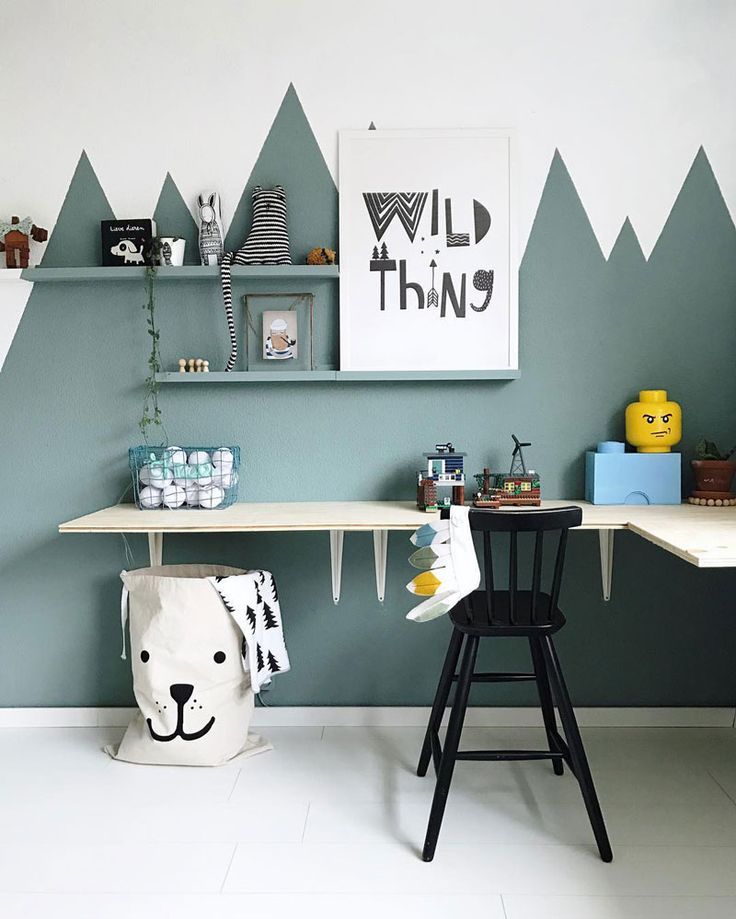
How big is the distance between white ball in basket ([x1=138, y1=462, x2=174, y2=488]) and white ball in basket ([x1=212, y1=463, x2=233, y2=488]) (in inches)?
5.5

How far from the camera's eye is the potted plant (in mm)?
2713

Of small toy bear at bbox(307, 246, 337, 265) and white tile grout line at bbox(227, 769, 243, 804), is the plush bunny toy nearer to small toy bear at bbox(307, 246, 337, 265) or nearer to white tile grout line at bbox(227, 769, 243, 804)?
small toy bear at bbox(307, 246, 337, 265)

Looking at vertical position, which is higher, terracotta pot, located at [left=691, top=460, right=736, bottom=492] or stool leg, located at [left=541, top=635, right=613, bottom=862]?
terracotta pot, located at [left=691, top=460, right=736, bottom=492]

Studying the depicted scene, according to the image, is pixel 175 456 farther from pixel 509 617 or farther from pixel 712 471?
pixel 712 471

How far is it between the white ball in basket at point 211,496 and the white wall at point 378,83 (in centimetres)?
94

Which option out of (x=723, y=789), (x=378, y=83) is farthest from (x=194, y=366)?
(x=723, y=789)

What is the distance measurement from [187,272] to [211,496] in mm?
741

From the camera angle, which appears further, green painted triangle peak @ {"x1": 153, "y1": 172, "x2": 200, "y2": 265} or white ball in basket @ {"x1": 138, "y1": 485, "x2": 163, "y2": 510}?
green painted triangle peak @ {"x1": 153, "y1": 172, "x2": 200, "y2": 265}

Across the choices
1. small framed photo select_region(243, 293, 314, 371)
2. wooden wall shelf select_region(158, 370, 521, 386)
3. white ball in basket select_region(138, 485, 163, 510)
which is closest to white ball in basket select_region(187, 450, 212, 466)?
white ball in basket select_region(138, 485, 163, 510)

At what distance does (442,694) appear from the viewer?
2.45 metres

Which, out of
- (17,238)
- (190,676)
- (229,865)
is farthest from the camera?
(17,238)

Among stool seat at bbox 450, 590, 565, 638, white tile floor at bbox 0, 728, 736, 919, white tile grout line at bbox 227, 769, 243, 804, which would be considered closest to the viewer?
white tile floor at bbox 0, 728, 736, 919

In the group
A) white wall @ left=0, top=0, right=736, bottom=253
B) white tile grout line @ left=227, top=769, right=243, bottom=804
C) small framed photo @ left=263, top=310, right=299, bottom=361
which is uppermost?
white wall @ left=0, top=0, right=736, bottom=253

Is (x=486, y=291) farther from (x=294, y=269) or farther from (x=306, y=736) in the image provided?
(x=306, y=736)
